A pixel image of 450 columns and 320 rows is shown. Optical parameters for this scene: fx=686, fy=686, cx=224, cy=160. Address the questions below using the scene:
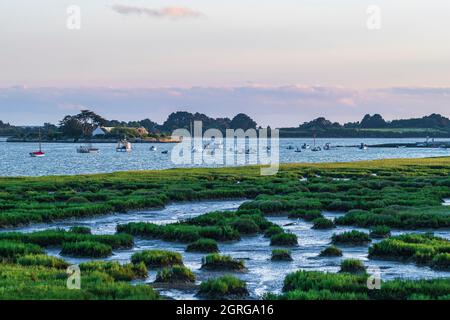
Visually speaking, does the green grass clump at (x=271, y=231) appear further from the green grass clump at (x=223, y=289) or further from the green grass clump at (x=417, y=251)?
the green grass clump at (x=223, y=289)

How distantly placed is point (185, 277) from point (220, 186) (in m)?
40.8

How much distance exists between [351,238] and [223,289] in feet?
41.3

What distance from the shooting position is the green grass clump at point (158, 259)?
26.0 m

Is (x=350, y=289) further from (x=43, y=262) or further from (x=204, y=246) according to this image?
(x=43, y=262)

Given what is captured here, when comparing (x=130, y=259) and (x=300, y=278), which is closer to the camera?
(x=300, y=278)

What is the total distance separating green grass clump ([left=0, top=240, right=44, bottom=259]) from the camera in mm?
26938

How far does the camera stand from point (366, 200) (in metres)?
49.4

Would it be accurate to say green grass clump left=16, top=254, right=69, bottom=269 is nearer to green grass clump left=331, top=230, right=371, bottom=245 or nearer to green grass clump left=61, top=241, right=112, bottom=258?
green grass clump left=61, top=241, right=112, bottom=258

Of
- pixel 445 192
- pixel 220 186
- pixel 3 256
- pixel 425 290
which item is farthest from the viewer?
pixel 220 186

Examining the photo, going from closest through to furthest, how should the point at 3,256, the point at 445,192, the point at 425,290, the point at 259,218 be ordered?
the point at 425,290 → the point at 3,256 → the point at 259,218 → the point at 445,192

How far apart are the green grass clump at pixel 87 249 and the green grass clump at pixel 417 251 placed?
11.0 metres

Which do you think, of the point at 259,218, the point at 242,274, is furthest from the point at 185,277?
the point at 259,218

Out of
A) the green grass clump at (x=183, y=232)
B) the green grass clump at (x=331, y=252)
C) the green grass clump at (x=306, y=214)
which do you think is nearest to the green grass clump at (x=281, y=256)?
the green grass clump at (x=331, y=252)
